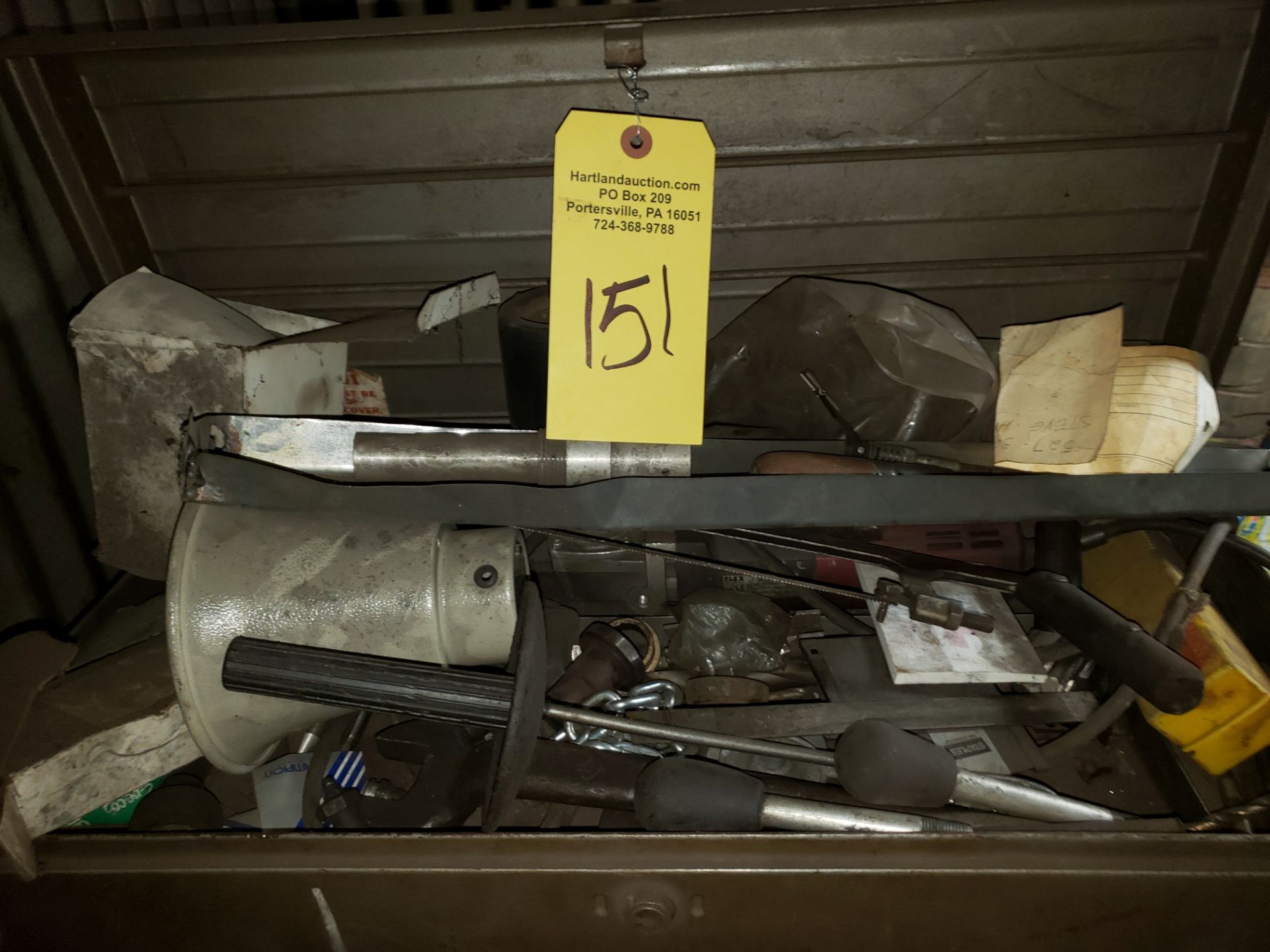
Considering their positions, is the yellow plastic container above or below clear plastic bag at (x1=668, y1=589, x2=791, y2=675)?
above

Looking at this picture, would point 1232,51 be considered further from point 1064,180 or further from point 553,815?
point 553,815

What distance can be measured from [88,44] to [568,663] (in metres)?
0.87

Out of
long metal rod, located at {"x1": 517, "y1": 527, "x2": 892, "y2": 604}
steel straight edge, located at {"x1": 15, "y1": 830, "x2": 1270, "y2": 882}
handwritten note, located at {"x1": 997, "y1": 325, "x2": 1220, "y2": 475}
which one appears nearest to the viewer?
steel straight edge, located at {"x1": 15, "y1": 830, "x2": 1270, "y2": 882}

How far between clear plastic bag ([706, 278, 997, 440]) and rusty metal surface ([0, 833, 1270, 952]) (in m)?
0.45

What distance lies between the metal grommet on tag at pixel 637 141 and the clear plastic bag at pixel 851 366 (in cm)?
29

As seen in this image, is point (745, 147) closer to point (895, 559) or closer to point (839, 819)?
point (895, 559)

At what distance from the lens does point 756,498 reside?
69 centimetres

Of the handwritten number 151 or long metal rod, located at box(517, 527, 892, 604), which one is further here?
long metal rod, located at box(517, 527, 892, 604)

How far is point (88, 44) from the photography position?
0.81 meters

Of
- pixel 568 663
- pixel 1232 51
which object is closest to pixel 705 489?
pixel 568 663

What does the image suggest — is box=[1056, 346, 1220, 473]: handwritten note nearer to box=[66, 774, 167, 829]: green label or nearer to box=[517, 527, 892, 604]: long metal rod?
box=[517, 527, 892, 604]: long metal rod

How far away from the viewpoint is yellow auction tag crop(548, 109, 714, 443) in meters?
0.68

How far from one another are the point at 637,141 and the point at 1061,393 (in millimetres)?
484

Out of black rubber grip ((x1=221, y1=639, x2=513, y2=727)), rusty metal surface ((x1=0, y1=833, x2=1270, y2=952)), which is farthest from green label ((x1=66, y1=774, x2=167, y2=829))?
black rubber grip ((x1=221, y1=639, x2=513, y2=727))
